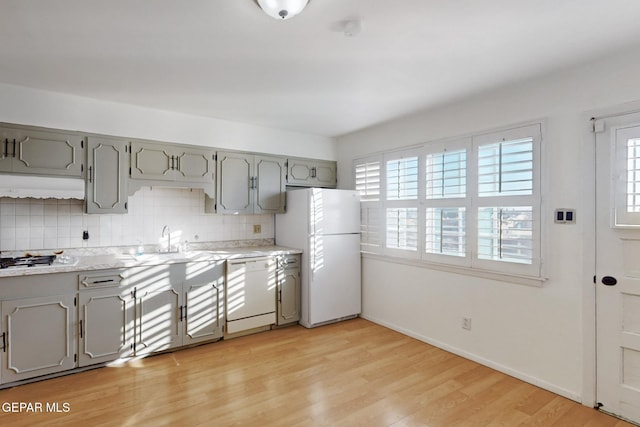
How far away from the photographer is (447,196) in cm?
334

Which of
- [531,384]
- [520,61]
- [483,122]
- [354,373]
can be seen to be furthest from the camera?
[483,122]

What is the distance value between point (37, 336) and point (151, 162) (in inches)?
68.7

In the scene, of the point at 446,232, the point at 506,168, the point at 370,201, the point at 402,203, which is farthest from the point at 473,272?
the point at 370,201

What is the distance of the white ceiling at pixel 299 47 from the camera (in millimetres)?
1808

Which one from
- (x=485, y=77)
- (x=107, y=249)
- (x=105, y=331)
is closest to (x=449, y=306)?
(x=485, y=77)

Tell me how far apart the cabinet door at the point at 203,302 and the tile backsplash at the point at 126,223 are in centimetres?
63

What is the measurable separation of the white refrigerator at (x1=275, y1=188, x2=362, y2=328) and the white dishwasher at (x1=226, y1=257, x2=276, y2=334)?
420 millimetres

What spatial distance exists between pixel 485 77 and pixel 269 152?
8.23 feet

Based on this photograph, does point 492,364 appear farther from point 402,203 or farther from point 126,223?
point 126,223

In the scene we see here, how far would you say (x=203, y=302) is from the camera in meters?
3.44

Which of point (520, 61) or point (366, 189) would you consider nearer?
point (520, 61)

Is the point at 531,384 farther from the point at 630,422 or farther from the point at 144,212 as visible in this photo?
the point at 144,212

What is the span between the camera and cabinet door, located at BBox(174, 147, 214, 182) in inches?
141

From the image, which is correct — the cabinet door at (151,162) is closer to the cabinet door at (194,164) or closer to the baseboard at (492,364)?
the cabinet door at (194,164)
